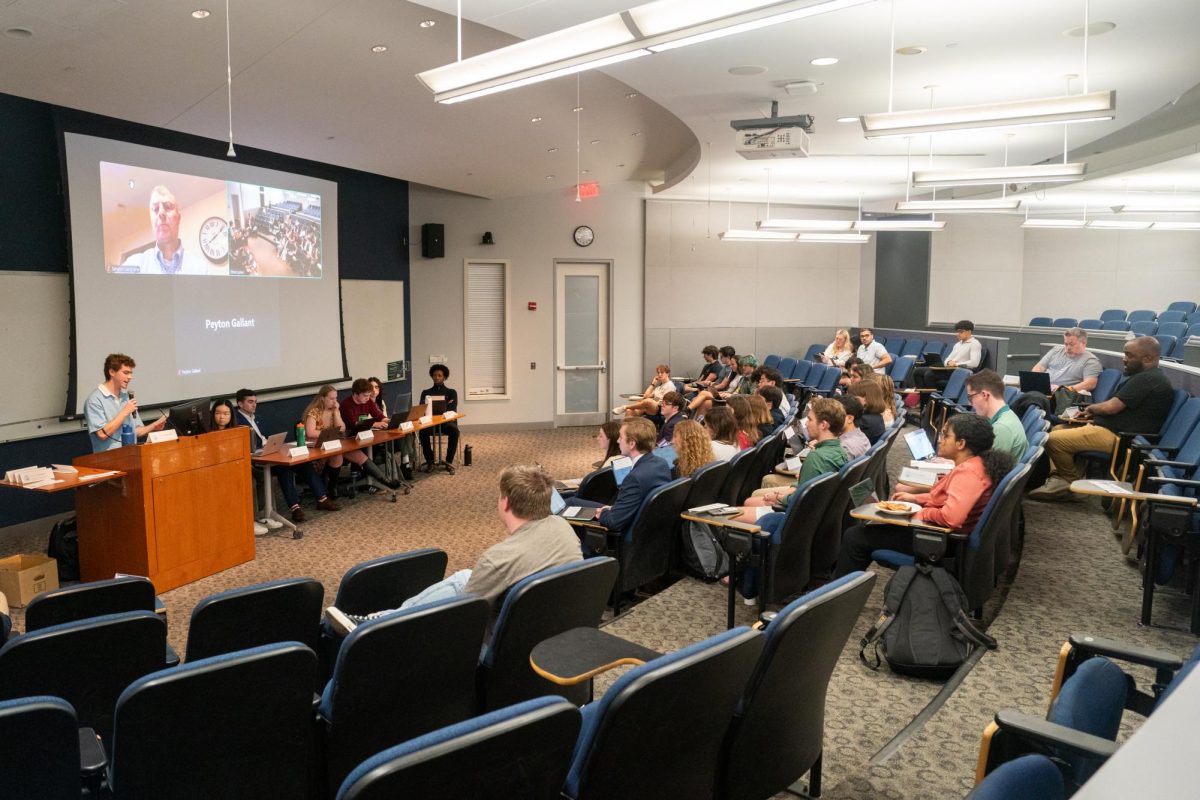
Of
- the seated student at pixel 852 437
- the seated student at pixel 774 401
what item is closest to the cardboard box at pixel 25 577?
the seated student at pixel 852 437

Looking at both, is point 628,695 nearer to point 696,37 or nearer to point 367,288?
point 696,37

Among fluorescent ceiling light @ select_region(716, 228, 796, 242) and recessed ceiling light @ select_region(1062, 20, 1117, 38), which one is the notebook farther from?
fluorescent ceiling light @ select_region(716, 228, 796, 242)

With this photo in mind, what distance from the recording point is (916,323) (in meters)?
17.1

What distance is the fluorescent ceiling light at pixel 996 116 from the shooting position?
16.1 feet

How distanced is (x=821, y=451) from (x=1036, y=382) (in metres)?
5.09

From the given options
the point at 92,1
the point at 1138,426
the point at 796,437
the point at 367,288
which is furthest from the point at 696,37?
the point at 367,288

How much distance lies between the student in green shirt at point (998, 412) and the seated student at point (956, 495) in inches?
38.8

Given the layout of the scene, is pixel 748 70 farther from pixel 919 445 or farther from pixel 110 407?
pixel 110 407

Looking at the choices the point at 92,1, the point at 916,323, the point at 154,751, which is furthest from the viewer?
the point at 916,323

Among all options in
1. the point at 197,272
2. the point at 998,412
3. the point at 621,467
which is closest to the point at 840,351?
the point at 998,412

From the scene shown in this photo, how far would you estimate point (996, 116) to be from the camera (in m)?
5.16

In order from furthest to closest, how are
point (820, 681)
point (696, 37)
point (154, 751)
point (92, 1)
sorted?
1. point (92, 1)
2. point (696, 37)
3. point (820, 681)
4. point (154, 751)

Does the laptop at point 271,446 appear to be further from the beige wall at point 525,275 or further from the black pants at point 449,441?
the beige wall at point 525,275

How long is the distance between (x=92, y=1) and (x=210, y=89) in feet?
6.65
